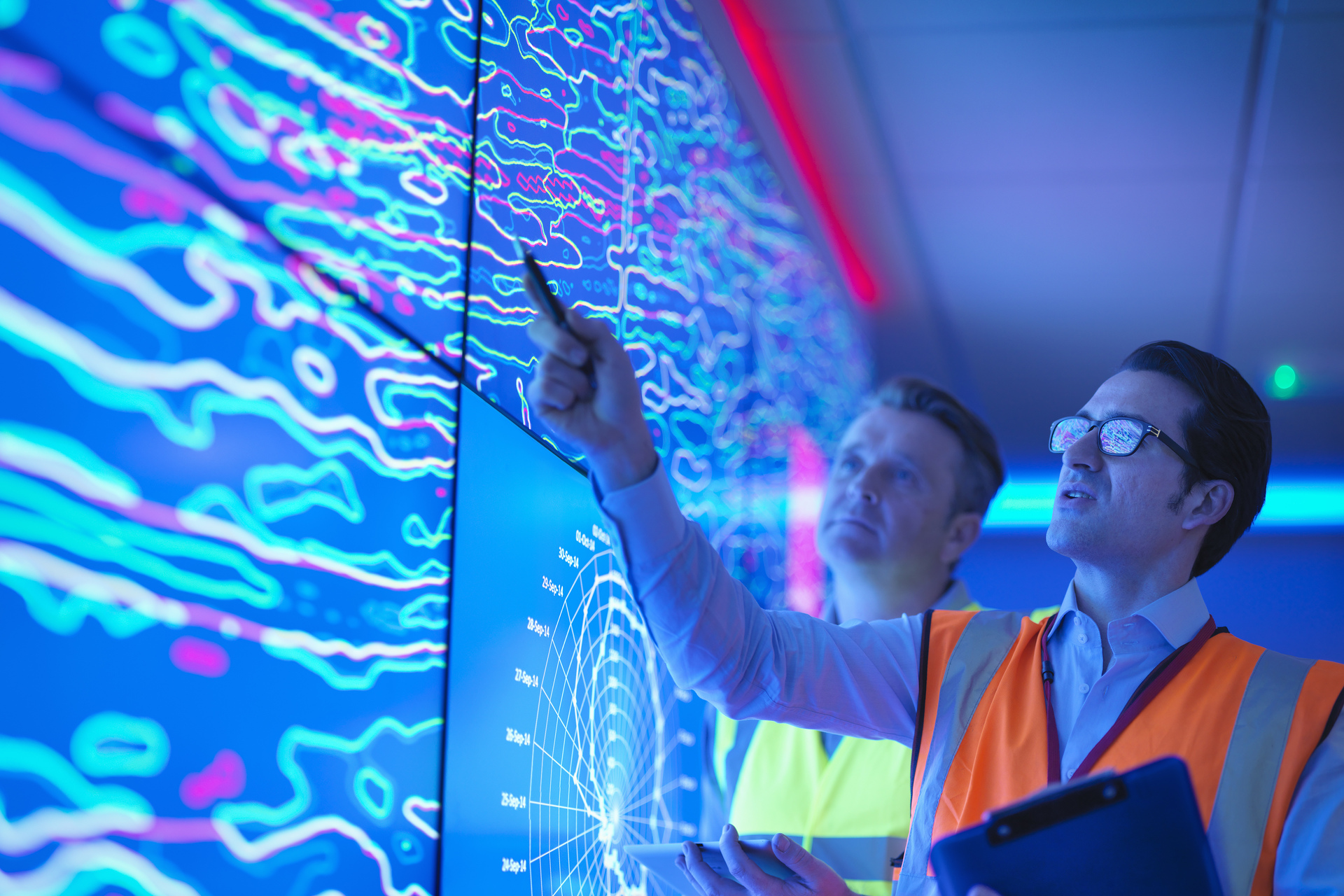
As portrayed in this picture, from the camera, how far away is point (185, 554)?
0.92 meters

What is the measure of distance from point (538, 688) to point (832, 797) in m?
0.88

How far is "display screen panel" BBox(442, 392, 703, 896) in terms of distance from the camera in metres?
1.41

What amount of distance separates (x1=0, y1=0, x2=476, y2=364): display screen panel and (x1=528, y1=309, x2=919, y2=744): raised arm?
21 cm

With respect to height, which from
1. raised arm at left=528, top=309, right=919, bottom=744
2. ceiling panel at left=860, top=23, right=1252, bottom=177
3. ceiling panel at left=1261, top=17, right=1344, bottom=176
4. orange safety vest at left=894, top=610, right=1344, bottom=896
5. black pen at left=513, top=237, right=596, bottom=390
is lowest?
orange safety vest at left=894, top=610, right=1344, bottom=896

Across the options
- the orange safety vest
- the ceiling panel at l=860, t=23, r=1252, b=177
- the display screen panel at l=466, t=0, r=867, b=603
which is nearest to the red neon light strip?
the display screen panel at l=466, t=0, r=867, b=603

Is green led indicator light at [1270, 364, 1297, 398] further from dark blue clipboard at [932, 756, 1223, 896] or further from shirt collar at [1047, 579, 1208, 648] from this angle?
dark blue clipboard at [932, 756, 1223, 896]

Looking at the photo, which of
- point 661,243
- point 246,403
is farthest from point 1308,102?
point 246,403

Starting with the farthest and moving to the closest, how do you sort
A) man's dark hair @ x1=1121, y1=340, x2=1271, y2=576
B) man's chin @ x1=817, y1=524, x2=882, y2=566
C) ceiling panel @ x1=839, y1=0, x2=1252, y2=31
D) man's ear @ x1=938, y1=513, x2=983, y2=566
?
ceiling panel @ x1=839, y1=0, x2=1252, y2=31 < man's ear @ x1=938, y1=513, x2=983, y2=566 < man's chin @ x1=817, y1=524, x2=882, y2=566 < man's dark hair @ x1=1121, y1=340, x2=1271, y2=576

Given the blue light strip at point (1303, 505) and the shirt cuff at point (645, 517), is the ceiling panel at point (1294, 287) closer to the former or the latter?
the blue light strip at point (1303, 505)

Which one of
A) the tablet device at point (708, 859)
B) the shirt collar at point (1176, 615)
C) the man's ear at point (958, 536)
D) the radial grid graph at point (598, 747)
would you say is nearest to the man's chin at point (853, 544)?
the man's ear at point (958, 536)

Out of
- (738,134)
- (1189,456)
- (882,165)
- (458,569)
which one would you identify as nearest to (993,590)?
(882,165)

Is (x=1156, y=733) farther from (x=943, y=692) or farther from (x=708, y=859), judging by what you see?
(x=708, y=859)

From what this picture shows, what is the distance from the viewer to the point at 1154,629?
1.60 meters

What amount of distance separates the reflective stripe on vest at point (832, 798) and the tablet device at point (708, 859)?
1.50 ft
